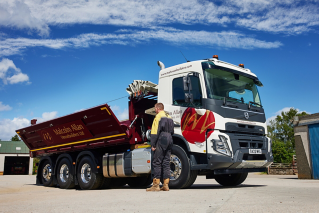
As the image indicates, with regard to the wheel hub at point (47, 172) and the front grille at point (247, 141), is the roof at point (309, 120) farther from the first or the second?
the wheel hub at point (47, 172)

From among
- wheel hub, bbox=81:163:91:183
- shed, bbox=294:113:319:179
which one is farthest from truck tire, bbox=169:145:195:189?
shed, bbox=294:113:319:179

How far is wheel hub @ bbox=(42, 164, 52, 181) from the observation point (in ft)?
41.2

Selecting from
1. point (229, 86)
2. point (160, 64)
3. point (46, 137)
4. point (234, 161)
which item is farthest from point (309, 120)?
point (46, 137)

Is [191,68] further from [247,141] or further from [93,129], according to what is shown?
[93,129]

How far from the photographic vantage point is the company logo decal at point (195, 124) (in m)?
7.76

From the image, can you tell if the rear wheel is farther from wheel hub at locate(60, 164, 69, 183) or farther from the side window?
the side window

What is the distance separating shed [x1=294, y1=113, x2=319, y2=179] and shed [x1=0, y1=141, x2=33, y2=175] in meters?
39.6

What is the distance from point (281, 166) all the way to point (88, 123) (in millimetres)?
27211

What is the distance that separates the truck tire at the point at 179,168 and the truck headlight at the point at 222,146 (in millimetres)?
765

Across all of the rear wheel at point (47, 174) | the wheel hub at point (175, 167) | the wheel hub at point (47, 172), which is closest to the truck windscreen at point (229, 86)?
the wheel hub at point (175, 167)

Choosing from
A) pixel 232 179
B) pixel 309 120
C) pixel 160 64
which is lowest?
pixel 232 179

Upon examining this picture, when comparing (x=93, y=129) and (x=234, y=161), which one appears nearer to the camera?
(x=234, y=161)

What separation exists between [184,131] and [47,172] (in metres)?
6.88

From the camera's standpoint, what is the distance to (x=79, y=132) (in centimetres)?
1083
